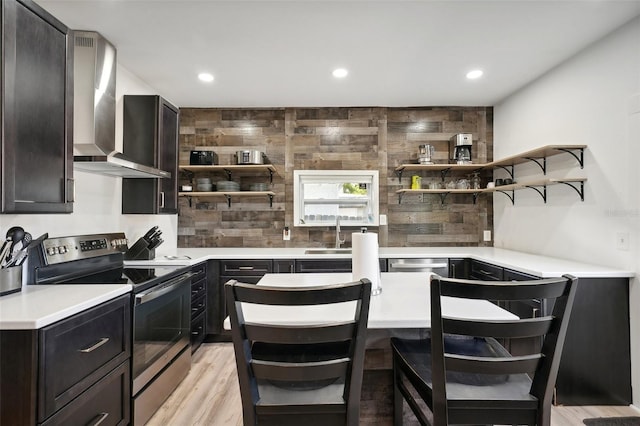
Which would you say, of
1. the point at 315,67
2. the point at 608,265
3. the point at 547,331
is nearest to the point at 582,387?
the point at 608,265

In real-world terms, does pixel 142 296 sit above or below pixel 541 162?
below

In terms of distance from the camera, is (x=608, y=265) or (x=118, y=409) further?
(x=608, y=265)

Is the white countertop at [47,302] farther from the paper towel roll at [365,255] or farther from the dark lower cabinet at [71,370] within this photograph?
the paper towel roll at [365,255]

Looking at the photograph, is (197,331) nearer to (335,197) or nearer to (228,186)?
(228,186)

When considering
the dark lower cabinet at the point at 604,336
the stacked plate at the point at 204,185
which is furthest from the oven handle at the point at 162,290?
the dark lower cabinet at the point at 604,336

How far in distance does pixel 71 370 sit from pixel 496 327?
5.57 feet

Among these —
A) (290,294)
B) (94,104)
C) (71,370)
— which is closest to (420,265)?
(290,294)

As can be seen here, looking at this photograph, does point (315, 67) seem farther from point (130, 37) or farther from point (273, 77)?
point (130, 37)

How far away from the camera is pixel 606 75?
93.6 inches

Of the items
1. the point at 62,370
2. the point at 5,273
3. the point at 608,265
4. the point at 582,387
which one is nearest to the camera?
the point at 62,370

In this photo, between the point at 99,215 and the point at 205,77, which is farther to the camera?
the point at 205,77

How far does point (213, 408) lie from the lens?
217 centimetres

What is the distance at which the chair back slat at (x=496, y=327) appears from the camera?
1.08 meters

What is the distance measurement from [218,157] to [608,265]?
3.86 metres
